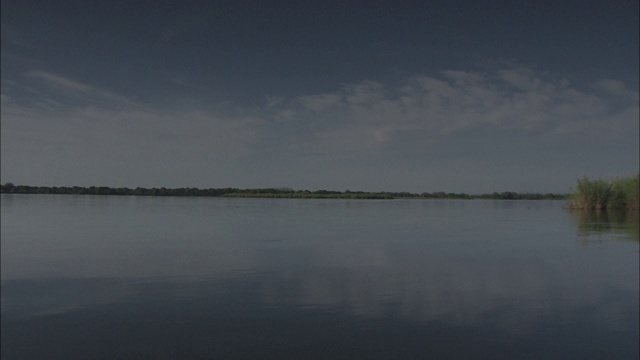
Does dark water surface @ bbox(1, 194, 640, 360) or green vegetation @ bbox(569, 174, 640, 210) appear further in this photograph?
green vegetation @ bbox(569, 174, 640, 210)

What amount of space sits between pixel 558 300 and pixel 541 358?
2609 millimetres

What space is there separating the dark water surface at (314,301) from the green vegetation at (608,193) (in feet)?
70.6

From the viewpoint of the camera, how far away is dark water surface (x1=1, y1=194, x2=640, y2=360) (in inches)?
194

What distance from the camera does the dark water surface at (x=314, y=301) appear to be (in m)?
4.93

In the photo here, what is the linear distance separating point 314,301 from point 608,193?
32268mm

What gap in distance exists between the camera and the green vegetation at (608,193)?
30.2m

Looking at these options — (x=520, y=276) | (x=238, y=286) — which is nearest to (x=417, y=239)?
(x=520, y=276)

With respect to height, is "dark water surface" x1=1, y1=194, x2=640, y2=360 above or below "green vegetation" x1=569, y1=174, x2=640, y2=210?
below

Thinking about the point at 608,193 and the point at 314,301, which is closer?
the point at 314,301

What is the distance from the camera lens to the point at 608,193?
3109cm

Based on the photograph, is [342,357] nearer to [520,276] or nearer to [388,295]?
[388,295]

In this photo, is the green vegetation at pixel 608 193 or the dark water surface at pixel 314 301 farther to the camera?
the green vegetation at pixel 608 193

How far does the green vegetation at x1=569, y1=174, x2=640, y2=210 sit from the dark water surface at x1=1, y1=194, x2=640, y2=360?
21.5m

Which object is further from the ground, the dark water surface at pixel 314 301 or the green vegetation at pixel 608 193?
the green vegetation at pixel 608 193
